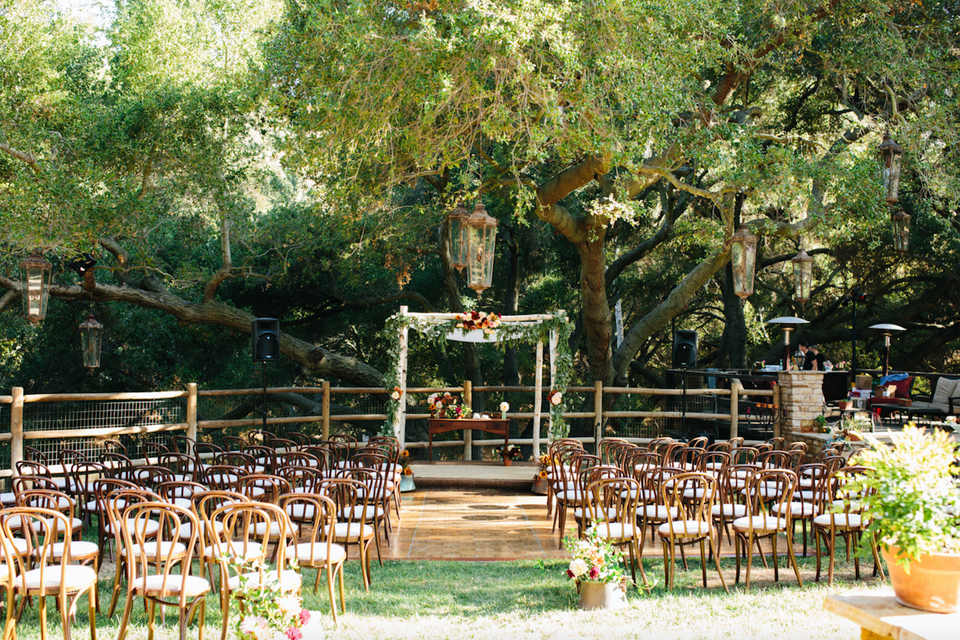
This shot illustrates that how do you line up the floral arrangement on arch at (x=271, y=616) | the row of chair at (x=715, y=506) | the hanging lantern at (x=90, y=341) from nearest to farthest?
the floral arrangement on arch at (x=271, y=616), the row of chair at (x=715, y=506), the hanging lantern at (x=90, y=341)

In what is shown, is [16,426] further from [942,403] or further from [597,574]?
[942,403]

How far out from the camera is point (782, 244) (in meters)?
17.6

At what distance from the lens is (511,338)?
10.3 meters

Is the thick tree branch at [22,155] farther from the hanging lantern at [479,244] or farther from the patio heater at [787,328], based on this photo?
the patio heater at [787,328]

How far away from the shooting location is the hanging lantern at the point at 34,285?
8.95m

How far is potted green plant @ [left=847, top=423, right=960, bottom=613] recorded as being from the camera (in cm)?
269

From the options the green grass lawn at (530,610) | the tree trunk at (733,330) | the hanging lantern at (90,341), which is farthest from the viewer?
the tree trunk at (733,330)

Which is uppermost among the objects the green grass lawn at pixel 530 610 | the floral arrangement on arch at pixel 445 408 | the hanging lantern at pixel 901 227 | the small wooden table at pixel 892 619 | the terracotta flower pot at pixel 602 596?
the hanging lantern at pixel 901 227

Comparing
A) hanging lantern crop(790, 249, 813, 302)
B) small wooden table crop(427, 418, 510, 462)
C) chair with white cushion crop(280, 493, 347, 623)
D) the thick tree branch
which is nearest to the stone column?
hanging lantern crop(790, 249, 813, 302)

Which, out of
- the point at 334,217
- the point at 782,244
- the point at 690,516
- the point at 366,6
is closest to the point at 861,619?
the point at 690,516

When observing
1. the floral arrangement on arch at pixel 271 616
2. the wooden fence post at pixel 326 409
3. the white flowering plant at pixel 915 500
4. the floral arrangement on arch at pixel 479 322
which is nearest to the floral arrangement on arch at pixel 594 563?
the floral arrangement on arch at pixel 271 616

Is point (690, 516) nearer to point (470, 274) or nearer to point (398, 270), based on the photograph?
point (470, 274)

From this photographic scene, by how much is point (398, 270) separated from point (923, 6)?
9.24 m

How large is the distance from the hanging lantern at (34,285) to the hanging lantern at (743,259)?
7845mm
